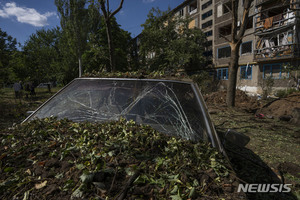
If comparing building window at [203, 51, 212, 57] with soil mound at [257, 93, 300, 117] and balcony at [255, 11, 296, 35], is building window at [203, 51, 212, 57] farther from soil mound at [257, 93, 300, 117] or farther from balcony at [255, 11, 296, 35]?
soil mound at [257, 93, 300, 117]

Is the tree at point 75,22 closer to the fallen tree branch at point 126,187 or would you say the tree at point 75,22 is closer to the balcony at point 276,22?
the balcony at point 276,22

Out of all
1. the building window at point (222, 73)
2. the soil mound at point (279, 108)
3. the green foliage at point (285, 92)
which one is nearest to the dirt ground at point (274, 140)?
the soil mound at point (279, 108)

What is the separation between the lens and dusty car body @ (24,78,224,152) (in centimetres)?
168

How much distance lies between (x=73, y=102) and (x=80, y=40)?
2192cm

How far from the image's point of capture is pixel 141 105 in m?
1.98

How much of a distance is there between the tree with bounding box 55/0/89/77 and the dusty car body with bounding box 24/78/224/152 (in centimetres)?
2143

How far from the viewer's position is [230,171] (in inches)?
43.8

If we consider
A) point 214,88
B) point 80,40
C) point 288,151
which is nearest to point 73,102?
point 288,151

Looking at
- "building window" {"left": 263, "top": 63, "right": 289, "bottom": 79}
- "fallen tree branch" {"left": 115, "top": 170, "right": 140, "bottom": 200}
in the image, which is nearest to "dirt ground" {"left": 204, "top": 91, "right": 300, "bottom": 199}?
"fallen tree branch" {"left": 115, "top": 170, "right": 140, "bottom": 200}

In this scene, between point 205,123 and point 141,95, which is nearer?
point 205,123

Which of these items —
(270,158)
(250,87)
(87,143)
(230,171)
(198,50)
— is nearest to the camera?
(230,171)

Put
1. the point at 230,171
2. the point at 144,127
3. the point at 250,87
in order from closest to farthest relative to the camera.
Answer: the point at 230,171, the point at 144,127, the point at 250,87

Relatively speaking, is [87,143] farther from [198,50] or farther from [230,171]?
[198,50]

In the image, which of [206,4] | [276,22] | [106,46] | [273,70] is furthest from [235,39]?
[206,4]
